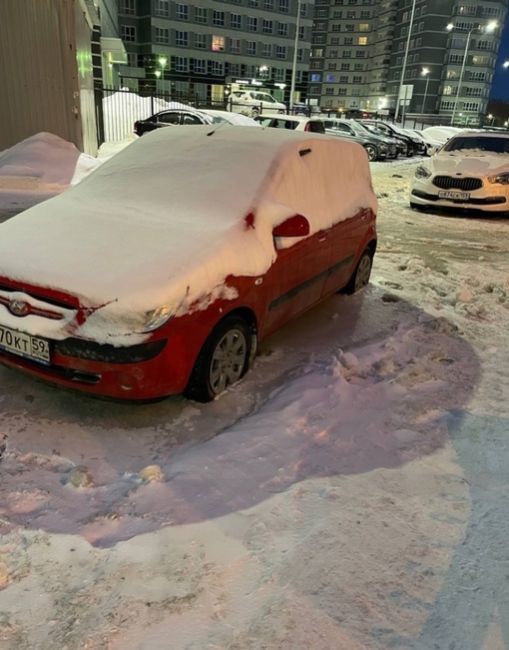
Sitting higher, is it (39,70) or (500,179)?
(39,70)

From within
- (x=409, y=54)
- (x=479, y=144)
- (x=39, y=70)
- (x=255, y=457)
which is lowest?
(x=255, y=457)

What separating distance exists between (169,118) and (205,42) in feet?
180

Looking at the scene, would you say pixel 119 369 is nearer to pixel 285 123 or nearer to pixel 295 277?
pixel 295 277

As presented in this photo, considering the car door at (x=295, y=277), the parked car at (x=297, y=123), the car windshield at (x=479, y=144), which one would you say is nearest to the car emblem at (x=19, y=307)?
the car door at (x=295, y=277)

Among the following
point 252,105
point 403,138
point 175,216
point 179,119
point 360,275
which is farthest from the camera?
point 252,105

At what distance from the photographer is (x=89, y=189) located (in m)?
4.36

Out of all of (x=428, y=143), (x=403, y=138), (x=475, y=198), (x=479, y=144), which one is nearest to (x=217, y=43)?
(x=428, y=143)

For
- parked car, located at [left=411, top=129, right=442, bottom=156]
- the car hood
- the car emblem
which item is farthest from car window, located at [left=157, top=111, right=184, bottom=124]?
the car emblem

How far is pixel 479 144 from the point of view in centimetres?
1203

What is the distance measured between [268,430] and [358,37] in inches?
4852

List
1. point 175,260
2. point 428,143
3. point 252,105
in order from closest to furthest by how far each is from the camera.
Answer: point 175,260 < point 428,143 < point 252,105

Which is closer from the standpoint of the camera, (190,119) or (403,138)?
(190,119)

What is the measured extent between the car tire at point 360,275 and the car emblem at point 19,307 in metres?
3.53

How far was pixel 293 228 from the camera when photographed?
3854 millimetres
